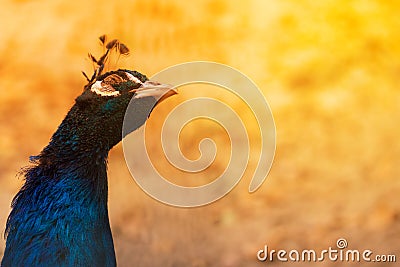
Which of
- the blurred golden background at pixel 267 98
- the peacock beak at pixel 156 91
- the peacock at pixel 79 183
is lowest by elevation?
the peacock at pixel 79 183

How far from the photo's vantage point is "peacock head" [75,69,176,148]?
85.0 inches

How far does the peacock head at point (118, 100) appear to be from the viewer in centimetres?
216

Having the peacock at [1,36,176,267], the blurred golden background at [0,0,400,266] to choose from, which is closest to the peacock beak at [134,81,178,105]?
the peacock at [1,36,176,267]

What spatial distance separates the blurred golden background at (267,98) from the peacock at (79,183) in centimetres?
125

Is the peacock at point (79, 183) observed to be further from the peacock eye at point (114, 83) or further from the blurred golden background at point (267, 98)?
the blurred golden background at point (267, 98)

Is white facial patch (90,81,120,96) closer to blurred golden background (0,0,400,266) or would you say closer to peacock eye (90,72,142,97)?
peacock eye (90,72,142,97)

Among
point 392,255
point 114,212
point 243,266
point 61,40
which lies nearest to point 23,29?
point 61,40

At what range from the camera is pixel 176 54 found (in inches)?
140

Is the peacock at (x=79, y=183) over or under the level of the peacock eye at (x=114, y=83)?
under

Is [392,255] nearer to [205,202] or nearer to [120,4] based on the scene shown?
[205,202]

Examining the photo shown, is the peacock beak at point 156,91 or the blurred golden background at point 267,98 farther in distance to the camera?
the blurred golden background at point 267,98

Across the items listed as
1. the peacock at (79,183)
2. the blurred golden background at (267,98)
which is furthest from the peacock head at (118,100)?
the blurred golden background at (267,98)

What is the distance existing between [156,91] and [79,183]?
34cm

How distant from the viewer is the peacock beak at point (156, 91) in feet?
6.99
